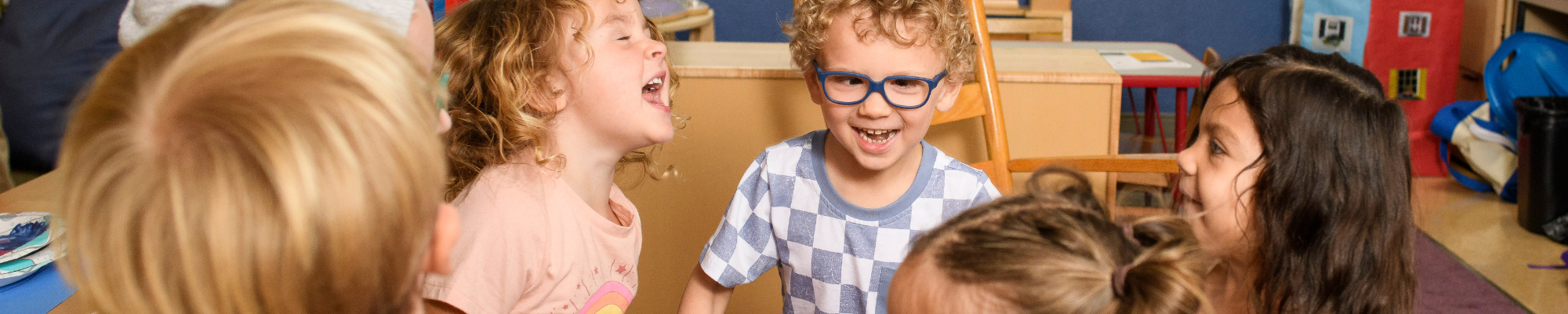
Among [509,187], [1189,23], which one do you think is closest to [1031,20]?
[1189,23]

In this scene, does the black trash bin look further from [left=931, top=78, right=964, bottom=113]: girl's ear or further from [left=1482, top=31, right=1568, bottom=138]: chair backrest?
[left=931, top=78, right=964, bottom=113]: girl's ear

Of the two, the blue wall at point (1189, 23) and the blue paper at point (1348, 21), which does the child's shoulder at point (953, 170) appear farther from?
the blue wall at point (1189, 23)

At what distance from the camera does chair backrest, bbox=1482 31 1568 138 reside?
8.68ft

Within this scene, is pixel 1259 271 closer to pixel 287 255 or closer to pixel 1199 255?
pixel 1199 255

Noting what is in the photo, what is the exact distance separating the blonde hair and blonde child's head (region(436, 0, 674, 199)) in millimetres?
525

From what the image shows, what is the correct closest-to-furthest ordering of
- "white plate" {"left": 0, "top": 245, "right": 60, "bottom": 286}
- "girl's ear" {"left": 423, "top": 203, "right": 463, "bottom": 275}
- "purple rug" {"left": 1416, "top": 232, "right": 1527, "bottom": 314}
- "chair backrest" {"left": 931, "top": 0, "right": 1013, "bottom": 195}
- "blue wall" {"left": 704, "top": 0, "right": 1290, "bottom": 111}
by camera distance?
"girl's ear" {"left": 423, "top": 203, "right": 463, "bottom": 275}, "white plate" {"left": 0, "top": 245, "right": 60, "bottom": 286}, "chair backrest" {"left": 931, "top": 0, "right": 1013, "bottom": 195}, "purple rug" {"left": 1416, "top": 232, "right": 1527, "bottom": 314}, "blue wall" {"left": 704, "top": 0, "right": 1290, "bottom": 111}

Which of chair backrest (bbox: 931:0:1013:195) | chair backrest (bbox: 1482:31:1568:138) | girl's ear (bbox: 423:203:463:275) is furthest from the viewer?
chair backrest (bbox: 1482:31:1568:138)

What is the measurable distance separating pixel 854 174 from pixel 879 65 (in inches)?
6.1

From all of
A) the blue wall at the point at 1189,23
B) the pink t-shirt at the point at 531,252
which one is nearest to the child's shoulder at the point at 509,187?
the pink t-shirt at the point at 531,252

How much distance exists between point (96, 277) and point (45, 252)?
2.49 ft

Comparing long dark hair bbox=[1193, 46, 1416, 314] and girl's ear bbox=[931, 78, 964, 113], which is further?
girl's ear bbox=[931, 78, 964, 113]

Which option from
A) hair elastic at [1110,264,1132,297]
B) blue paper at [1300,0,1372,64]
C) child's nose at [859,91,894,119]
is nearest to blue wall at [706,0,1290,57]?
blue paper at [1300,0,1372,64]

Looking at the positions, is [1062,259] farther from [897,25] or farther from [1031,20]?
[1031,20]

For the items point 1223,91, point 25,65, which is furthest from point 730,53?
point 25,65
